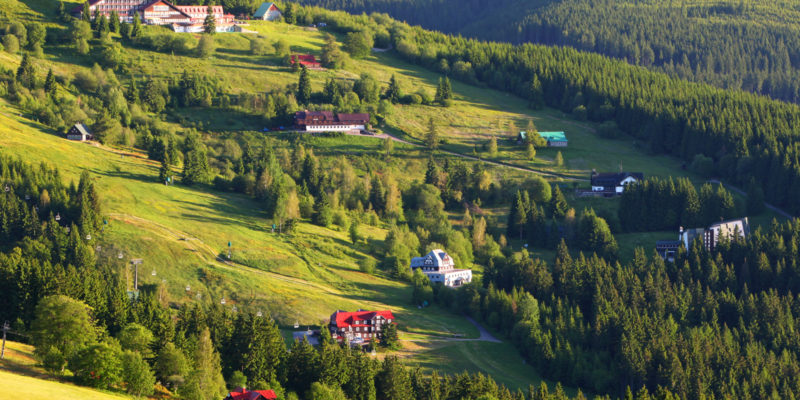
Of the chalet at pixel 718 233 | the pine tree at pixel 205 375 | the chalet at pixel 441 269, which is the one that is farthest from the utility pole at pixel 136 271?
the chalet at pixel 718 233

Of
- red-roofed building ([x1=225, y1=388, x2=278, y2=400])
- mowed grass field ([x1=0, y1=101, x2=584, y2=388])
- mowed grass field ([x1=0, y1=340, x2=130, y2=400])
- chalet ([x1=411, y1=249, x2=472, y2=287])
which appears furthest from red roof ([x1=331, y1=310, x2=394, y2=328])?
mowed grass field ([x1=0, y1=340, x2=130, y2=400])

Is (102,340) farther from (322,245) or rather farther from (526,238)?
(526,238)

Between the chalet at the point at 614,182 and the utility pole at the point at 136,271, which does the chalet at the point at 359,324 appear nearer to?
the utility pole at the point at 136,271

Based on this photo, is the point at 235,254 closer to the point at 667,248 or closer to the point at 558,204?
the point at 558,204

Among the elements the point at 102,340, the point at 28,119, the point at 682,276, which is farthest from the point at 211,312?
the point at 28,119

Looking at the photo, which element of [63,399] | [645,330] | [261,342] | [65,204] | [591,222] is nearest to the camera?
[63,399]

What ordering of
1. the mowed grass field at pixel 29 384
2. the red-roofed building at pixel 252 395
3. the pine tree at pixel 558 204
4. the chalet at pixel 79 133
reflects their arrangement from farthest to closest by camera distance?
the pine tree at pixel 558 204
the chalet at pixel 79 133
the red-roofed building at pixel 252 395
the mowed grass field at pixel 29 384

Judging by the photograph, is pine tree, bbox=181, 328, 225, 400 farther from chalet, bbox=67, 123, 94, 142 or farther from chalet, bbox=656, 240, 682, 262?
chalet, bbox=656, 240, 682, 262
